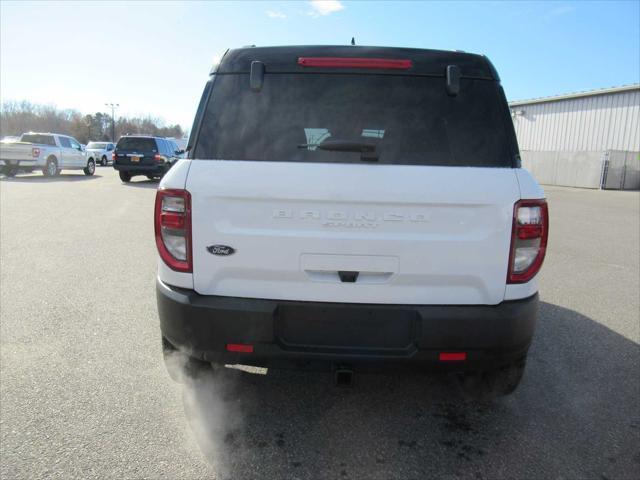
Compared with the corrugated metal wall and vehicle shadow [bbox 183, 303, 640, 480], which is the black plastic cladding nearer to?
vehicle shadow [bbox 183, 303, 640, 480]

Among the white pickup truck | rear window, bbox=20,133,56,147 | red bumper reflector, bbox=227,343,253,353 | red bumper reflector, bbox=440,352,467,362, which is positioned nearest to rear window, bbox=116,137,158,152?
the white pickup truck

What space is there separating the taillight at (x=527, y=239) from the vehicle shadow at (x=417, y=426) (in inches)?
32.0

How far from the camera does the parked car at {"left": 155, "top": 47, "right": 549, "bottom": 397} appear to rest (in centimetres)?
230

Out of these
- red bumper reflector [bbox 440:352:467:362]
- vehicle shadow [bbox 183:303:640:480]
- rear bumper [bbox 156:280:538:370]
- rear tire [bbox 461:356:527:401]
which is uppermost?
rear bumper [bbox 156:280:538:370]

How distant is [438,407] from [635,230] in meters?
10.6

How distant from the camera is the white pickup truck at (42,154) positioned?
65.0 feet

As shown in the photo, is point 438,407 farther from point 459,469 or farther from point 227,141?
point 227,141

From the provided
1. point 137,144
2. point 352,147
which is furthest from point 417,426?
point 137,144

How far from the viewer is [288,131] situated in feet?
8.04

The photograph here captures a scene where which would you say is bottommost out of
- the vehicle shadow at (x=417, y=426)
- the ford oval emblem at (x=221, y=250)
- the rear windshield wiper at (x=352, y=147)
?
the vehicle shadow at (x=417, y=426)

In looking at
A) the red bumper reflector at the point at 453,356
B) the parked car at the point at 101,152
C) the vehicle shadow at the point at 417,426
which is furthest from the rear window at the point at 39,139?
the red bumper reflector at the point at 453,356

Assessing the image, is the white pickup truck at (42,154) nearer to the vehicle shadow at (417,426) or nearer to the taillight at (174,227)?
the vehicle shadow at (417,426)

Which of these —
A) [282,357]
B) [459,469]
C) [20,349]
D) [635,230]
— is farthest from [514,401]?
[635,230]

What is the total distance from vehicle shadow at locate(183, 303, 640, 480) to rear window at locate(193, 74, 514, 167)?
1306mm
